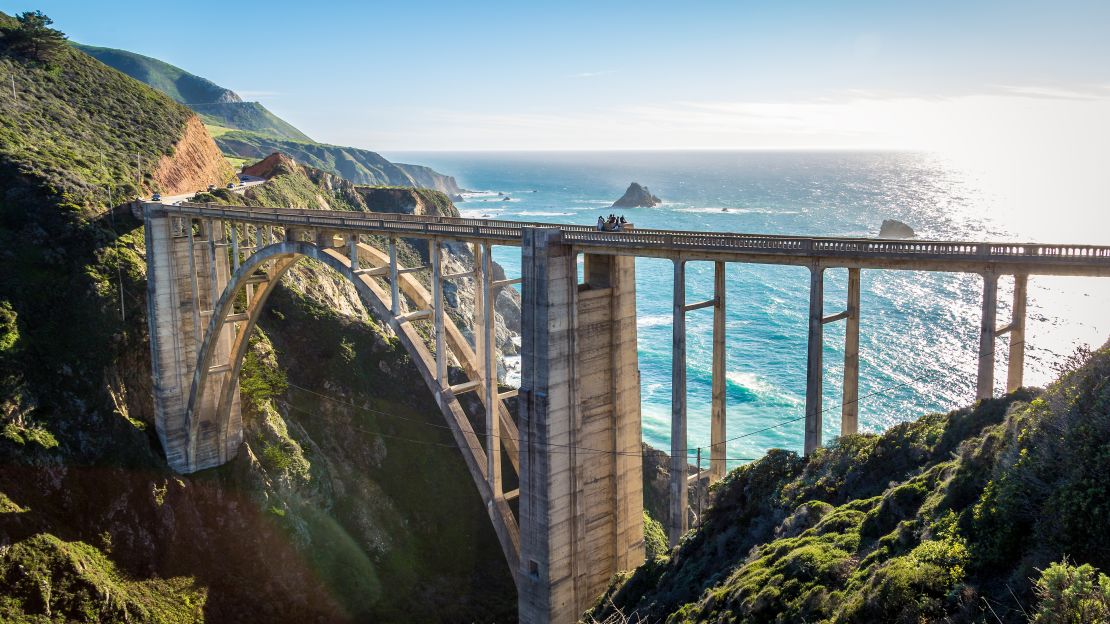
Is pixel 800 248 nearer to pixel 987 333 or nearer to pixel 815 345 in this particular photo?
pixel 815 345

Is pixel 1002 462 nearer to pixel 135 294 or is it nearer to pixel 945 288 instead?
pixel 135 294

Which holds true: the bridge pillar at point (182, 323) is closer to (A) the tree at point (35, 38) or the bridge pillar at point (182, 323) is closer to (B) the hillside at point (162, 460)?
(B) the hillside at point (162, 460)

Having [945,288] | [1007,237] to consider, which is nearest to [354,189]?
[945,288]

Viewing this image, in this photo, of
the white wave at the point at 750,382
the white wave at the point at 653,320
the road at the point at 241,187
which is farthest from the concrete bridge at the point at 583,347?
the white wave at the point at 653,320

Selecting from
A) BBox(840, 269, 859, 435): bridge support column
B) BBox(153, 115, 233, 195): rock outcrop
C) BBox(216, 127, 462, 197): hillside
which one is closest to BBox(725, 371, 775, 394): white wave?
BBox(153, 115, 233, 195): rock outcrop

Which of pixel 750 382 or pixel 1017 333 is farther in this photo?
pixel 750 382

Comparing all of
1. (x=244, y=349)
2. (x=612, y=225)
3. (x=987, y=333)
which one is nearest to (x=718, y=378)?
(x=612, y=225)
